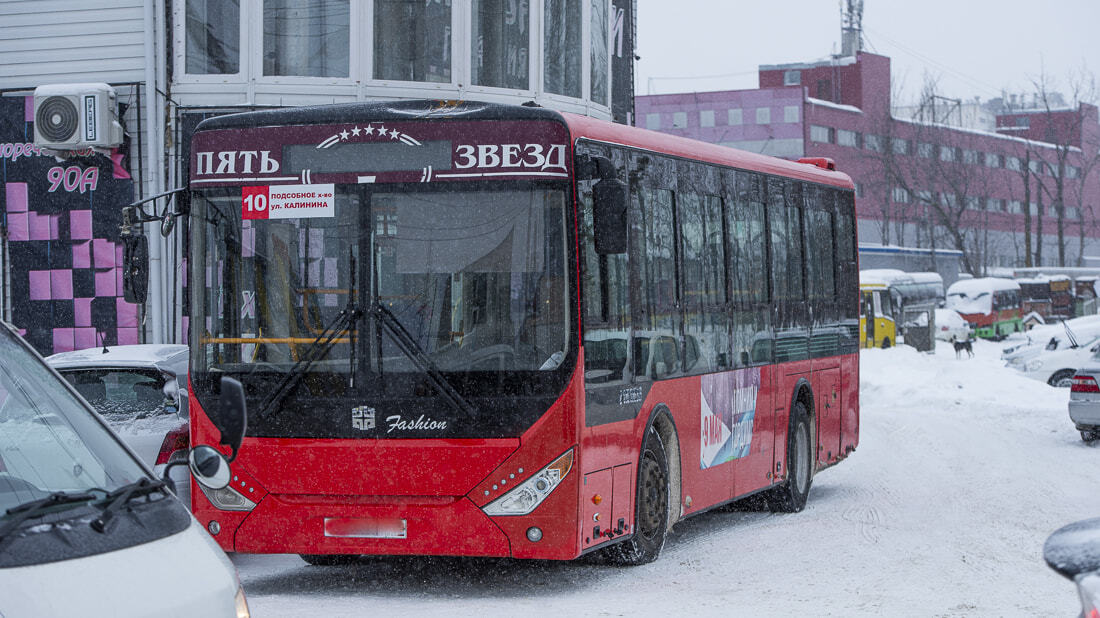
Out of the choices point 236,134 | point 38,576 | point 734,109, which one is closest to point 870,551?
point 236,134

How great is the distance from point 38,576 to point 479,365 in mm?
5535

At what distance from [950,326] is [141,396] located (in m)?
58.6

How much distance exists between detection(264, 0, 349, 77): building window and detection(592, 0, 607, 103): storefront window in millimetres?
3695

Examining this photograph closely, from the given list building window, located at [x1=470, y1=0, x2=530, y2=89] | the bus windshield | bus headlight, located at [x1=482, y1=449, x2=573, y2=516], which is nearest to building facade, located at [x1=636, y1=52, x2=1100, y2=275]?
building window, located at [x1=470, y1=0, x2=530, y2=89]

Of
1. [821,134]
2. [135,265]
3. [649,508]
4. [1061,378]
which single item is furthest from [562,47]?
[821,134]

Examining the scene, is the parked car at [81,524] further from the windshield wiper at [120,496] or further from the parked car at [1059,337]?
the parked car at [1059,337]

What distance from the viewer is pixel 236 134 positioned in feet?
31.8

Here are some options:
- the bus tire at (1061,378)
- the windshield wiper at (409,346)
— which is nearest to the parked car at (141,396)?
the windshield wiper at (409,346)

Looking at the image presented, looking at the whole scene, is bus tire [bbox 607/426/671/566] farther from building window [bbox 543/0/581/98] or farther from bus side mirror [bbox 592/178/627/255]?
building window [bbox 543/0/581/98]

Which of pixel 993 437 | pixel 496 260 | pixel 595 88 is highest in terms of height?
pixel 595 88

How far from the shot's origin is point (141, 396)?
A: 10500 millimetres

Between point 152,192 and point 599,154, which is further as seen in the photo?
point 152,192

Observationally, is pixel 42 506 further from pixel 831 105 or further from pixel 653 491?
pixel 831 105

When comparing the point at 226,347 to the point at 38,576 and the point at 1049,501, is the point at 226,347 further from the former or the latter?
the point at 1049,501
